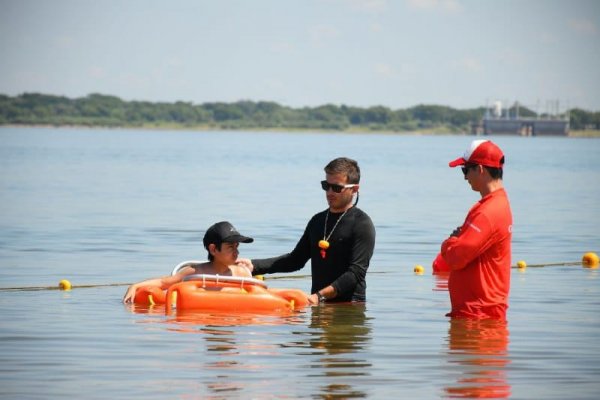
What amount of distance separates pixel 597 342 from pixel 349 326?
220 centimetres

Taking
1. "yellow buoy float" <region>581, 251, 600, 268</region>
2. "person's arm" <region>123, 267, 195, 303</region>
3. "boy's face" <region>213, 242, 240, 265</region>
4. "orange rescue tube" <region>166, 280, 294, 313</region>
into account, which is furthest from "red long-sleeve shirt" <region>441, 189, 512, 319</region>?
"yellow buoy float" <region>581, 251, 600, 268</region>

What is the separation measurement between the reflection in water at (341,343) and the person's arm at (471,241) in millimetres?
1076

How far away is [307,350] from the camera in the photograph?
36.0 feet

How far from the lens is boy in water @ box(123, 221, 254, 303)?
12.2 m

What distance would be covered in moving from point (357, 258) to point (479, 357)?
1819 millimetres

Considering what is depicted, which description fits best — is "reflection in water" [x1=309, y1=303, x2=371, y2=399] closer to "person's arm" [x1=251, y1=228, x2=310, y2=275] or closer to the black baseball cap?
"person's arm" [x1=251, y1=228, x2=310, y2=275]

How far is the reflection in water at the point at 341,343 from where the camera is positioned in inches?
370

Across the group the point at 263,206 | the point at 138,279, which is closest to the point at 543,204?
the point at 263,206

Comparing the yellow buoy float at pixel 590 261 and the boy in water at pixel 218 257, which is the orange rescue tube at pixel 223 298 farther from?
the yellow buoy float at pixel 590 261

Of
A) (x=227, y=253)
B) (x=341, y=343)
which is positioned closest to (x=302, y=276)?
(x=227, y=253)

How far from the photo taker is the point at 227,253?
40.2 ft

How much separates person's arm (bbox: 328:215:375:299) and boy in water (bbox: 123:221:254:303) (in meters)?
0.86

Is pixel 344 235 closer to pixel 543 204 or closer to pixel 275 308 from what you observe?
pixel 275 308

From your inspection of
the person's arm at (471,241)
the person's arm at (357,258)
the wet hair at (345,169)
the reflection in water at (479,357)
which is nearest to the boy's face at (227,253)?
the person's arm at (357,258)
